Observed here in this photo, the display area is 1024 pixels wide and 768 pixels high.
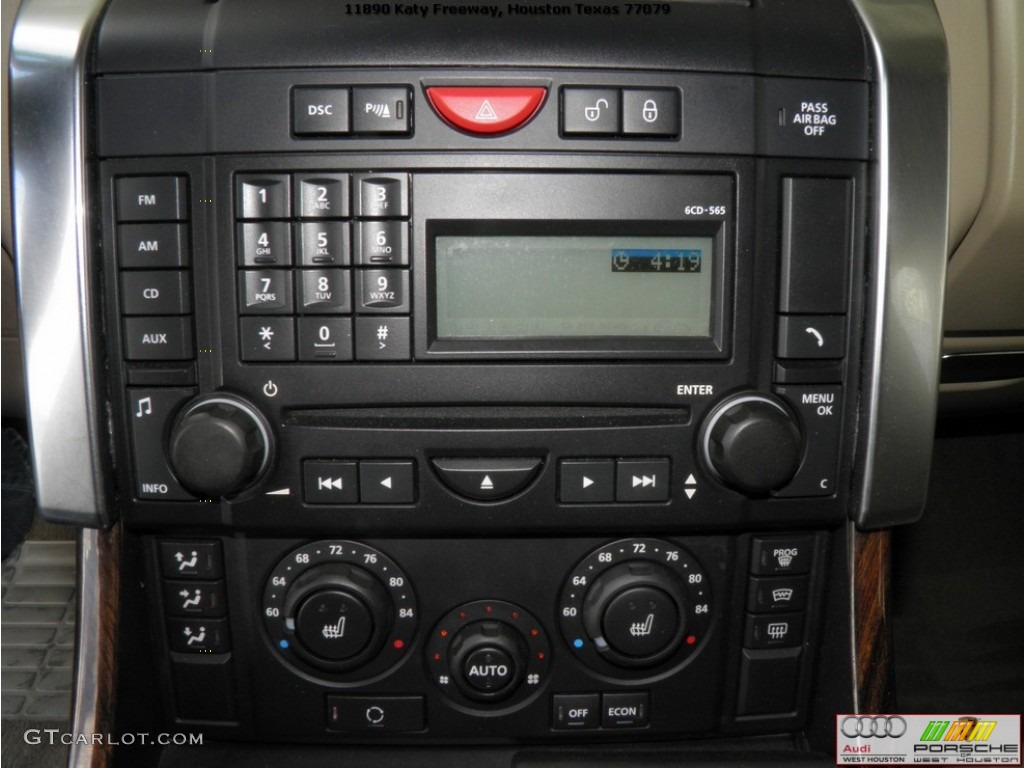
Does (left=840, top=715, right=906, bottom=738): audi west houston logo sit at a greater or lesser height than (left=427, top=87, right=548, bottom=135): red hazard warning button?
Result: lesser

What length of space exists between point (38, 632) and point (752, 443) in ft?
3.28

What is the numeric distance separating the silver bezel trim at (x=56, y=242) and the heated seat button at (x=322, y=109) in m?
0.16

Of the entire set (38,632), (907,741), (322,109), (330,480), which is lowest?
(38,632)

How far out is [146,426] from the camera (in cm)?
64

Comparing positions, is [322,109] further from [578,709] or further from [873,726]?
[873,726]

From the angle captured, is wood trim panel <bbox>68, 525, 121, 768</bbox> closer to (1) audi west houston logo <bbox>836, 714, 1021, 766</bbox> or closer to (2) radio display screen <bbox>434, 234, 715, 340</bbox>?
(2) radio display screen <bbox>434, 234, 715, 340</bbox>

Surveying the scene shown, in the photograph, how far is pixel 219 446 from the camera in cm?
61

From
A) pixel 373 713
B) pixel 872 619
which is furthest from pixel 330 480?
pixel 872 619

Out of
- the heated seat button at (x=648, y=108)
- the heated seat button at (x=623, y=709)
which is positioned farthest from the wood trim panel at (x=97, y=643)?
the heated seat button at (x=648, y=108)

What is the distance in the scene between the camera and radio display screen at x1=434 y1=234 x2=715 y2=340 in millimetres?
627

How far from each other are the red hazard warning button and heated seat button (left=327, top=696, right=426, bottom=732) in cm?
46

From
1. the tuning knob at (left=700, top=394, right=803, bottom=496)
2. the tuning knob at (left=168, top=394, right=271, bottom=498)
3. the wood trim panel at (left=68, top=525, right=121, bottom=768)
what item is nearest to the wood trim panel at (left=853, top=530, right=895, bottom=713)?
the tuning knob at (left=700, top=394, right=803, bottom=496)

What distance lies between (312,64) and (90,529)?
0.39 m

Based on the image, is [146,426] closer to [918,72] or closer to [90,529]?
[90,529]
